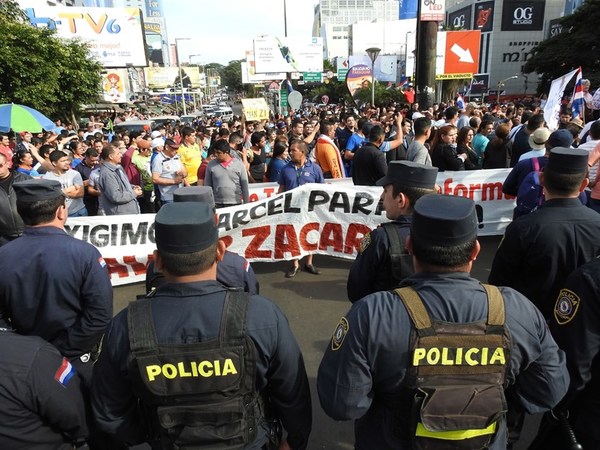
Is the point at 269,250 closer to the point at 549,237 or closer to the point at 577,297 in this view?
the point at 549,237

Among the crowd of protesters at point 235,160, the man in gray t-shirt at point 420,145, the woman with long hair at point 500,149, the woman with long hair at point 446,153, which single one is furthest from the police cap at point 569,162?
the woman with long hair at point 500,149

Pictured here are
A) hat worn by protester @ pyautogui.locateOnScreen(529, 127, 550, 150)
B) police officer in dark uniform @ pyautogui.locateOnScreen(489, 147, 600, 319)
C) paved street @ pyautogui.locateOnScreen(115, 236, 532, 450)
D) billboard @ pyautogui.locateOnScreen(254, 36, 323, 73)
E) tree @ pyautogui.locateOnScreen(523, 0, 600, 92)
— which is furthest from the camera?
tree @ pyautogui.locateOnScreen(523, 0, 600, 92)

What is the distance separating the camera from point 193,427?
1.62m

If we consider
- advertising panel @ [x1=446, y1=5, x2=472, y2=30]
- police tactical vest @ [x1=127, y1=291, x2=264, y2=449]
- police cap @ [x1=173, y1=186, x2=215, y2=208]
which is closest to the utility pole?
police cap @ [x1=173, y1=186, x2=215, y2=208]

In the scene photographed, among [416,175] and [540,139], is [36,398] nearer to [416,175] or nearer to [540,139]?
[416,175]

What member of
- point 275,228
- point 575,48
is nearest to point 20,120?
point 275,228

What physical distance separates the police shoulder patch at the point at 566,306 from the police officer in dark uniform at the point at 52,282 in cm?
239

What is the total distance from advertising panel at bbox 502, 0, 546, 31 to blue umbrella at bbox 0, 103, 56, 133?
83459 millimetres

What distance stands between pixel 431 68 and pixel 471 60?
15.0m

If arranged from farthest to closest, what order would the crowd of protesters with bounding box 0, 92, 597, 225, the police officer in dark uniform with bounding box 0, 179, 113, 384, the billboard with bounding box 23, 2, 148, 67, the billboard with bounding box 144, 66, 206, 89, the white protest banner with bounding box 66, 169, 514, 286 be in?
the billboard with bounding box 144, 66, 206, 89, the billboard with bounding box 23, 2, 148, 67, the crowd of protesters with bounding box 0, 92, 597, 225, the white protest banner with bounding box 66, 169, 514, 286, the police officer in dark uniform with bounding box 0, 179, 113, 384

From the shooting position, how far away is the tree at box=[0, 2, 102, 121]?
18047 mm

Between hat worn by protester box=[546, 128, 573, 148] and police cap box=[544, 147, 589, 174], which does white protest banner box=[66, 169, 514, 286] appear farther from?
police cap box=[544, 147, 589, 174]

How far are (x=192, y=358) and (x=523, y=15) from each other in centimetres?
8897

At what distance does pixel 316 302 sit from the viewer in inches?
196
